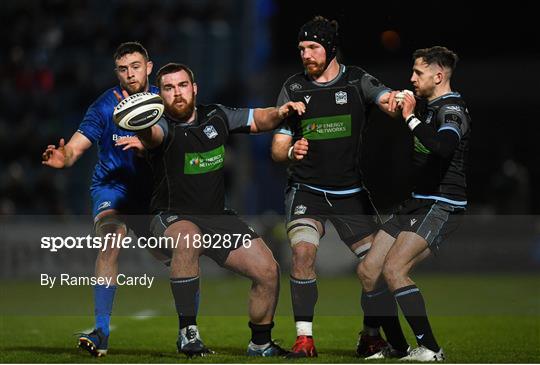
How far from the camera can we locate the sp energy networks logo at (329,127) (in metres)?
8.69

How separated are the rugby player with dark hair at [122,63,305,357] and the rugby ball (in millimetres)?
313

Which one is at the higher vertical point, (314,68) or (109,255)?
(314,68)

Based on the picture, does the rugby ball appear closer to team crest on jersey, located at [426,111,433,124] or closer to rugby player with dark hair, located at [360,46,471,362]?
rugby player with dark hair, located at [360,46,471,362]

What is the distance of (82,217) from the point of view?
18.9 metres

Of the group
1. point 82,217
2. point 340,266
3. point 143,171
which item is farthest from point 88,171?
point 143,171

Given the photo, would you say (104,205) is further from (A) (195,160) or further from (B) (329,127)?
(B) (329,127)

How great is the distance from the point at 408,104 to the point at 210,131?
1.54m

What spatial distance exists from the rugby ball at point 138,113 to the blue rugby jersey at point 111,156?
43.6 inches

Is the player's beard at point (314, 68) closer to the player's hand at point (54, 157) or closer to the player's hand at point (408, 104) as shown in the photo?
the player's hand at point (408, 104)

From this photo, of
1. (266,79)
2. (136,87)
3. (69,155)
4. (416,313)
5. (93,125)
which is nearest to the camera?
(416,313)

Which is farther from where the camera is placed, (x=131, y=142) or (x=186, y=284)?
(x=186, y=284)

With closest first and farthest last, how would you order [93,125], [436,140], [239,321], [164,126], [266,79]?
[436,140]
[164,126]
[93,125]
[239,321]
[266,79]

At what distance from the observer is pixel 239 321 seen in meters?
12.5

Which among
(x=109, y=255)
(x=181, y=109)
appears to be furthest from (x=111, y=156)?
(x=181, y=109)
